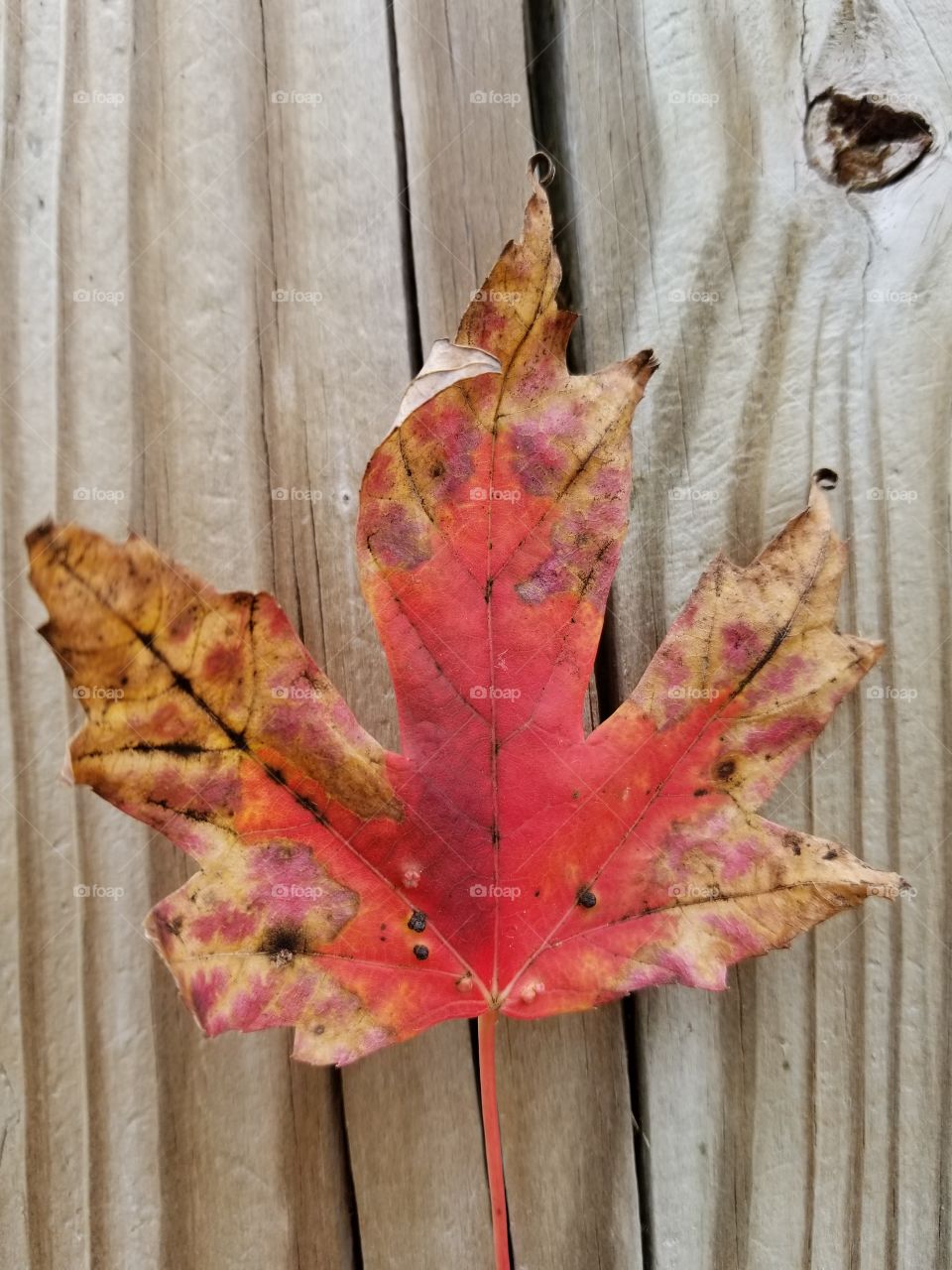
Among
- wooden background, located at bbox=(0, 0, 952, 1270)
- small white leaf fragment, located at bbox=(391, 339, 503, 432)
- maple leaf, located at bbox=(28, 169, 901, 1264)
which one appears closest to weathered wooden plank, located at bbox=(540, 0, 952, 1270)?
wooden background, located at bbox=(0, 0, 952, 1270)

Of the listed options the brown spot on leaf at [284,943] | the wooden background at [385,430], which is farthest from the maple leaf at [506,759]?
the wooden background at [385,430]

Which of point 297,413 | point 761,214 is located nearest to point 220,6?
point 297,413

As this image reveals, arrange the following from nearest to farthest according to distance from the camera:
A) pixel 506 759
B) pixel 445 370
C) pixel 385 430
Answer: pixel 445 370, pixel 506 759, pixel 385 430

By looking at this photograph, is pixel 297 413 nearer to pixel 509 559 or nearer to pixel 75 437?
pixel 75 437

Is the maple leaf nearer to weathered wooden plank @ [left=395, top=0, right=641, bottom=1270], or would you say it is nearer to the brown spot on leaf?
the brown spot on leaf

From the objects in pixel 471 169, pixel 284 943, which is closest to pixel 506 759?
pixel 284 943

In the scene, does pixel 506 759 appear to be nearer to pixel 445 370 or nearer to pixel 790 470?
pixel 445 370

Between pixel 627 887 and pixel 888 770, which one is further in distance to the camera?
pixel 888 770
